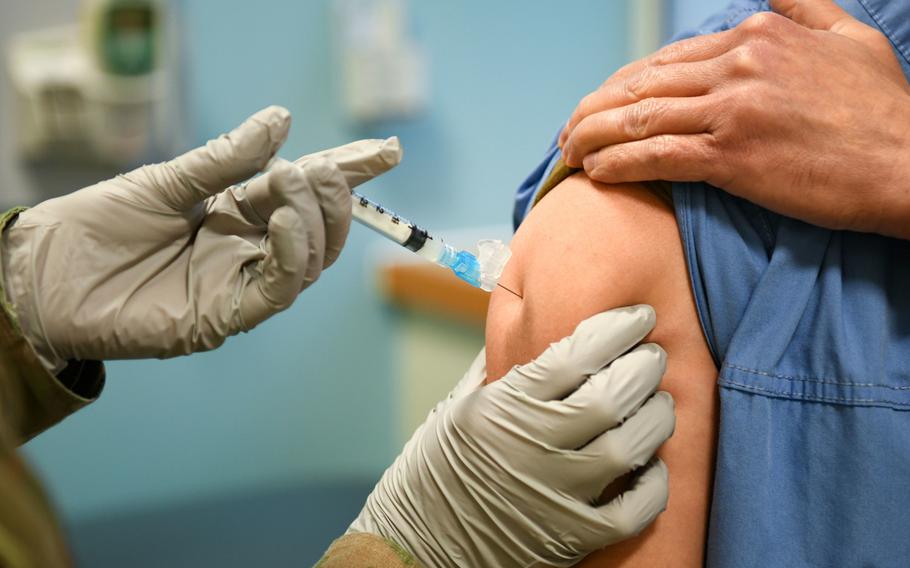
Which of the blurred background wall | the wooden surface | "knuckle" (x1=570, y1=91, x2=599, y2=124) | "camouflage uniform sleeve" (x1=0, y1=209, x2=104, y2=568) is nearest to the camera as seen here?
"camouflage uniform sleeve" (x1=0, y1=209, x2=104, y2=568)

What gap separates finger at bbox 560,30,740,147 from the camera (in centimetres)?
84

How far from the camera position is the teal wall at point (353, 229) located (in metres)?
2.36

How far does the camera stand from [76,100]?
211 centimetres

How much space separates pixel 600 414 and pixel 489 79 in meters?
2.05

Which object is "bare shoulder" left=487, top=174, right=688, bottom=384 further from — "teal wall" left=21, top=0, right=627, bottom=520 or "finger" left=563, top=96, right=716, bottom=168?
"teal wall" left=21, top=0, right=627, bottom=520

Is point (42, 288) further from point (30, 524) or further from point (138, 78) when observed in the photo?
point (138, 78)

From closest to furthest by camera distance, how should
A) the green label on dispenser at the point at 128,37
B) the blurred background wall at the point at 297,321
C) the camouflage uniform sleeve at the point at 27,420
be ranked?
the camouflage uniform sleeve at the point at 27,420 → the green label on dispenser at the point at 128,37 → the blurred background wall at the point at 297,321

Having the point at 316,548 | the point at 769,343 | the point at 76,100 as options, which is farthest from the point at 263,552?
the point at 769,343

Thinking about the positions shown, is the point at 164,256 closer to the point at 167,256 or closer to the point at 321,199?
the point at 167,256

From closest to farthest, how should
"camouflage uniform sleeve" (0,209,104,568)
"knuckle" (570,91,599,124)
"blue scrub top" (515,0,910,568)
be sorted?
"camouflage uniform sleeve" (0,209,104,568) < "blue scrub top" (515,0,910,568) < "knuckle" (570,91,599,124)

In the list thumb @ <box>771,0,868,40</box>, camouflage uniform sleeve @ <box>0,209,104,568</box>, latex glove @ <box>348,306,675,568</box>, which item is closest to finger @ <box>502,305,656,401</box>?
latex glove @ <box>348,306,675,568</box>

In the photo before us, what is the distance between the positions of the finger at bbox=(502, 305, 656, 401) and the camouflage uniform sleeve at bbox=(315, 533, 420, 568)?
25cm

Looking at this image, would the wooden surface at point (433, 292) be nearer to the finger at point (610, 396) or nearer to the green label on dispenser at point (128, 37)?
the green label on dispenser at point (128, 37)

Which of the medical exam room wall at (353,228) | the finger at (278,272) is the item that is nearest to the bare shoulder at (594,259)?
the finger at (278,272)
